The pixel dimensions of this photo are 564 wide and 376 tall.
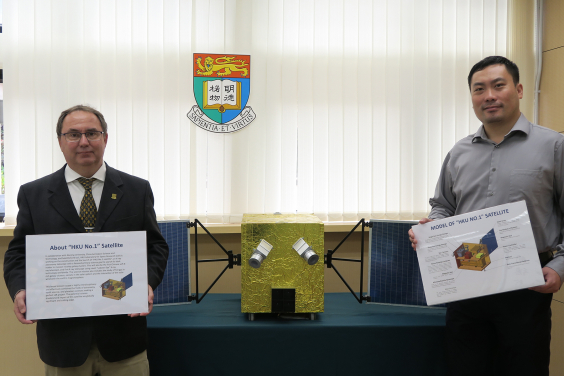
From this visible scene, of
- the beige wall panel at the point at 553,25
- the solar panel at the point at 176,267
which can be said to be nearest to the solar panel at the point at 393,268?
the solar panel at the point at 176,267

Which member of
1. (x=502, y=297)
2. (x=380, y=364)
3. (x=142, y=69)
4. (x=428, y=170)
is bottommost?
(x=380, y=364)

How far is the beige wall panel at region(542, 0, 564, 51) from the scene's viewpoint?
2.61 meters

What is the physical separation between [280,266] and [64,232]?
2.82 ft

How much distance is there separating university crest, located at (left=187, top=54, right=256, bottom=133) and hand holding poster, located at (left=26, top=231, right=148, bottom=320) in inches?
54.9

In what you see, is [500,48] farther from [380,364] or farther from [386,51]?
[380,364]

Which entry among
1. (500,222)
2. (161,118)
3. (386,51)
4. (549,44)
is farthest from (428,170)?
(161,118)

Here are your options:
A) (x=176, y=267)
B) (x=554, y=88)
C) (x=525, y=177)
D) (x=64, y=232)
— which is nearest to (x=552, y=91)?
(x=554, y=88)

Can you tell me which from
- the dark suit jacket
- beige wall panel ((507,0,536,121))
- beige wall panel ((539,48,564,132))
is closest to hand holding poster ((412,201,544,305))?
Answer: the dark suit jacket

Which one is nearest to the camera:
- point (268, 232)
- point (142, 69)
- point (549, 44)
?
point (268, 232)

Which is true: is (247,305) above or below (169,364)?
above

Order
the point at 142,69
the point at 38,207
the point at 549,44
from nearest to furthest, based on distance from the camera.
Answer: the point at 38,207
the point at 142,69
the point at 549,44

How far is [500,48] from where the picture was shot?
274cm

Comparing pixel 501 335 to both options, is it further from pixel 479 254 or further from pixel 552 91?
pixel 552 91

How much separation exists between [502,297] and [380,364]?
645 mm
